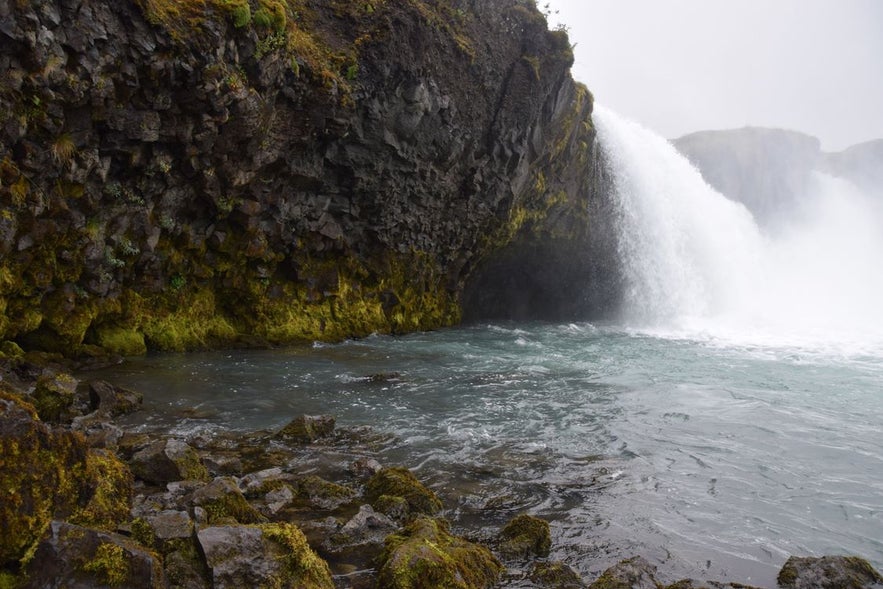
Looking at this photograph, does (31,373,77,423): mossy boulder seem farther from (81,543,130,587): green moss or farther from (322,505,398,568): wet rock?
(81,543,130,587): green moss

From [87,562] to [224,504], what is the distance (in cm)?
190

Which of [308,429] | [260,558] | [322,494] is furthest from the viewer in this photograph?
[308,429]

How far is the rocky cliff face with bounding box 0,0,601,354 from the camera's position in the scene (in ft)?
35.7

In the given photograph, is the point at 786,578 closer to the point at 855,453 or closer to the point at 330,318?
the point at 855,453

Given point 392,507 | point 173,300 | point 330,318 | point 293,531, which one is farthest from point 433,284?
point 293,531

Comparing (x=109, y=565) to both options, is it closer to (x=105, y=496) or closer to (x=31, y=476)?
→ (x=31, y=476)


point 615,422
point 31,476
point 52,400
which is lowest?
point 615,422

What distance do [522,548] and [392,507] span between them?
1.34 meters

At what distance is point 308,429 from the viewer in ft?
27.3

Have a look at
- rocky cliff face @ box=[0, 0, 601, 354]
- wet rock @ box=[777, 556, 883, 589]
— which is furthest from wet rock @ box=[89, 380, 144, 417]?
wet rock @ box=[777, 556, 883, 589]

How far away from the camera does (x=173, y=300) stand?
1544 centimetres

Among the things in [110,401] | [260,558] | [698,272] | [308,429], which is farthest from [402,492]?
[698,272]

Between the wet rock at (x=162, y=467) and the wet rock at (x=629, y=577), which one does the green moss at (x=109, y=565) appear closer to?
the wet rock at (x=162, y=467)

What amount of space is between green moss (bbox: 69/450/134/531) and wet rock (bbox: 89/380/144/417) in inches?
187
